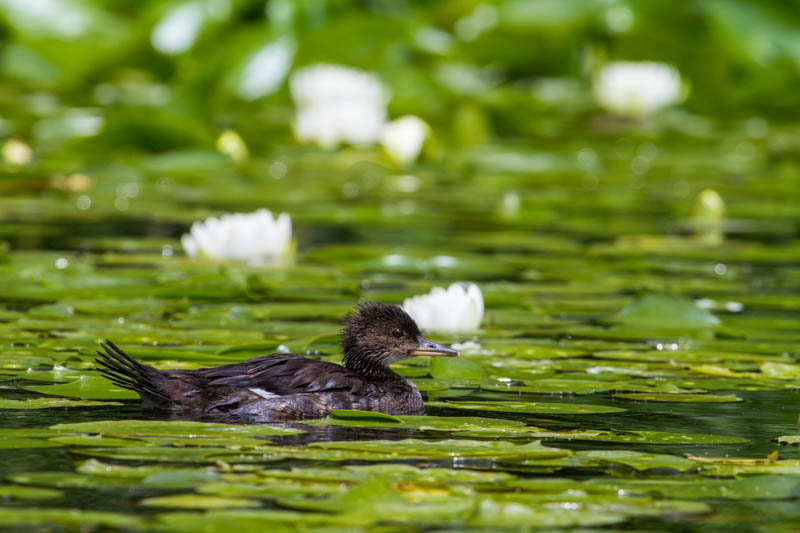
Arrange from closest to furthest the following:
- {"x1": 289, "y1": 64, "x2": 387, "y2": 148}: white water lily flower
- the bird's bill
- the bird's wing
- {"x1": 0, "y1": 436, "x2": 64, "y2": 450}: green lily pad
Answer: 1. {"x1": 0, "y1": 436, "x2": 64, "y2": 450}: green lily pad
2. the bird's wing
3. the bird's bill
4. {"x1": 289, "y1": 64, "x2": 387, "y2": 148}: white water lily flower

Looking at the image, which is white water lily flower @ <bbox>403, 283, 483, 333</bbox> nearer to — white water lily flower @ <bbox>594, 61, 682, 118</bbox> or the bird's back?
the bird's back

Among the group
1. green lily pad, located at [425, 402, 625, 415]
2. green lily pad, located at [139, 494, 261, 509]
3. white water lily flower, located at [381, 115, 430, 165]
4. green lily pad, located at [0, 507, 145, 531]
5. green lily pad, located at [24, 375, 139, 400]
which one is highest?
white water lily flower, located at [381, 115, 430, 165]

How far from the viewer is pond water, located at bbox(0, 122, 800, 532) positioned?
10.9ft

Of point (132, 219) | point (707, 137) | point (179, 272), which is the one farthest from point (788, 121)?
point (179, 272)

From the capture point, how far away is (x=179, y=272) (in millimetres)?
6898

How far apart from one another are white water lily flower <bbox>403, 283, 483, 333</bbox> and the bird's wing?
120 centimetres

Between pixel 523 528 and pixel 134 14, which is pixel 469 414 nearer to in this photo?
pixel 523 528

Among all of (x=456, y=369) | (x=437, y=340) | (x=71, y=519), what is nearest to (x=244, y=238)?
(x=437, y=340)

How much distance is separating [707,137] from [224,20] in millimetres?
4858

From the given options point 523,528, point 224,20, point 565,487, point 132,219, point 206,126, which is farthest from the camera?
point 224,20

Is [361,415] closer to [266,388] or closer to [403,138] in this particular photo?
[266,388]

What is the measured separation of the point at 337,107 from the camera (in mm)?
11391

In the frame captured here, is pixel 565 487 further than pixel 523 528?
Yes

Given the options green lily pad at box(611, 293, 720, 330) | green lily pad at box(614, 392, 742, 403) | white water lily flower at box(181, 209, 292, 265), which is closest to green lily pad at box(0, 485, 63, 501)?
green lily pad at box(614, 392, 742, 403)
